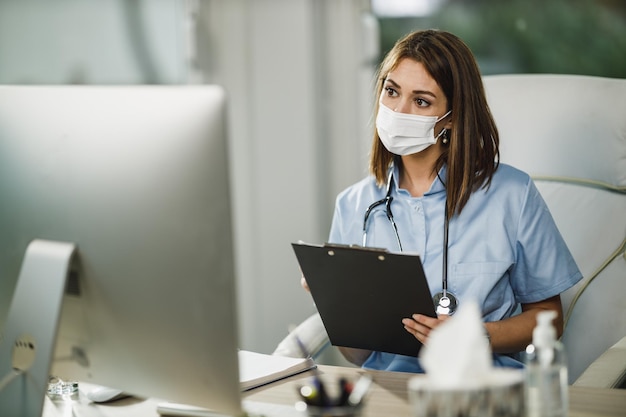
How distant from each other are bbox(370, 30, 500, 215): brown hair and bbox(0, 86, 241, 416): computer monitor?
32.0 inches

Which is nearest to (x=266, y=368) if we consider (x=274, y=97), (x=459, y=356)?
(x=459, y=356)

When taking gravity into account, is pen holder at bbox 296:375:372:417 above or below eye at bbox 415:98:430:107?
below

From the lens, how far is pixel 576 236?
191 centimetres

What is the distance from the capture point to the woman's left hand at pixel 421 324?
1383mm

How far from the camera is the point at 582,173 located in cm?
192

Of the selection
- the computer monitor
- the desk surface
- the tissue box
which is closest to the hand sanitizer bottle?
the tissue box

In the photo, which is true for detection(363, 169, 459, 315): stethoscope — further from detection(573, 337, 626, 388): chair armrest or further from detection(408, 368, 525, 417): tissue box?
detection(408, 368, 525, 417): tissue box

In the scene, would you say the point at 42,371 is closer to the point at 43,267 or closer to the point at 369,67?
the point at 43,267

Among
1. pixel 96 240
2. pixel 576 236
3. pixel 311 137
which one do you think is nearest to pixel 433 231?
pixel 576 236

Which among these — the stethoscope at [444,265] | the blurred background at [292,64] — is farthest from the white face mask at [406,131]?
the blurred background at [292,64]

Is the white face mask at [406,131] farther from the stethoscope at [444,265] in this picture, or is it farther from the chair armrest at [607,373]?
the chair armrest at [607,373]

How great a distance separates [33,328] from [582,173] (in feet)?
4.22

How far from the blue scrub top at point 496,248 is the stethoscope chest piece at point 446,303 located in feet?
0.11

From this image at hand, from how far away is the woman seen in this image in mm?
1677
